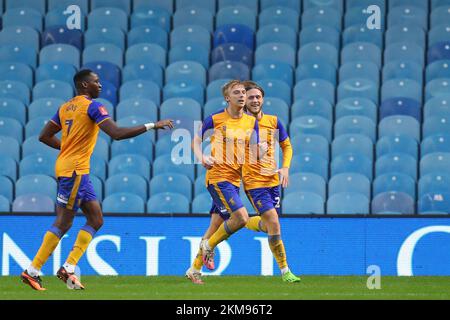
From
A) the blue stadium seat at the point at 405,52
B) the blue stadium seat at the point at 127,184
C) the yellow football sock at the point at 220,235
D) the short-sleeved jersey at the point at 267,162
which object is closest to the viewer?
the yellow football sock at the point at 220,235

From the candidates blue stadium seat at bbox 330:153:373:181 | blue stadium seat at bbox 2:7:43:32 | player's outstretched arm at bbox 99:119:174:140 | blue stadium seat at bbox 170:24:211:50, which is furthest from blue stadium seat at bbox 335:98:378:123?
player's outstretched arm at bbox 99:119:174:140

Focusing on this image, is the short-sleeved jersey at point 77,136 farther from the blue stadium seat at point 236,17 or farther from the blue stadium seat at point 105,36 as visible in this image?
the blue stadium seat at point 236,17

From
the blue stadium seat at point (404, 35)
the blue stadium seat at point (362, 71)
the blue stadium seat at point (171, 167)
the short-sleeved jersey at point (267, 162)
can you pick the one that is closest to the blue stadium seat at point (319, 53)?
the blue stadium seat at point (362, 71)

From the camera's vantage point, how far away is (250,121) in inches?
460

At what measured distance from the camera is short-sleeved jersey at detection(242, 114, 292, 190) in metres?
11.7

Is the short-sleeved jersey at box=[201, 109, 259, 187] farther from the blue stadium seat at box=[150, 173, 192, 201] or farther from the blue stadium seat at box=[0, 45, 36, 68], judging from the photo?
the blue stadium seat at box=[0, 45, 36, 68]

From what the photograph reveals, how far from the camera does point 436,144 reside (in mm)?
15102

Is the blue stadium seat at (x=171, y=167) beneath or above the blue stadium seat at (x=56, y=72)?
→ beneath

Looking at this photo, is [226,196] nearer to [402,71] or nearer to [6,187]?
[6,187]

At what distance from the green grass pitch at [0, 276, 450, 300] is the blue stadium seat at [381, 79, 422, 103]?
4.06 meters

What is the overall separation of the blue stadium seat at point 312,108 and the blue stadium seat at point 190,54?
1.73m

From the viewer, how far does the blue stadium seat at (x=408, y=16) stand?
671 inches

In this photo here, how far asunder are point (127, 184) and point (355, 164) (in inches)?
111

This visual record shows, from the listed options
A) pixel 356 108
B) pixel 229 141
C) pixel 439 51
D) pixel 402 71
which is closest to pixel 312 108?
pixel 356 108
